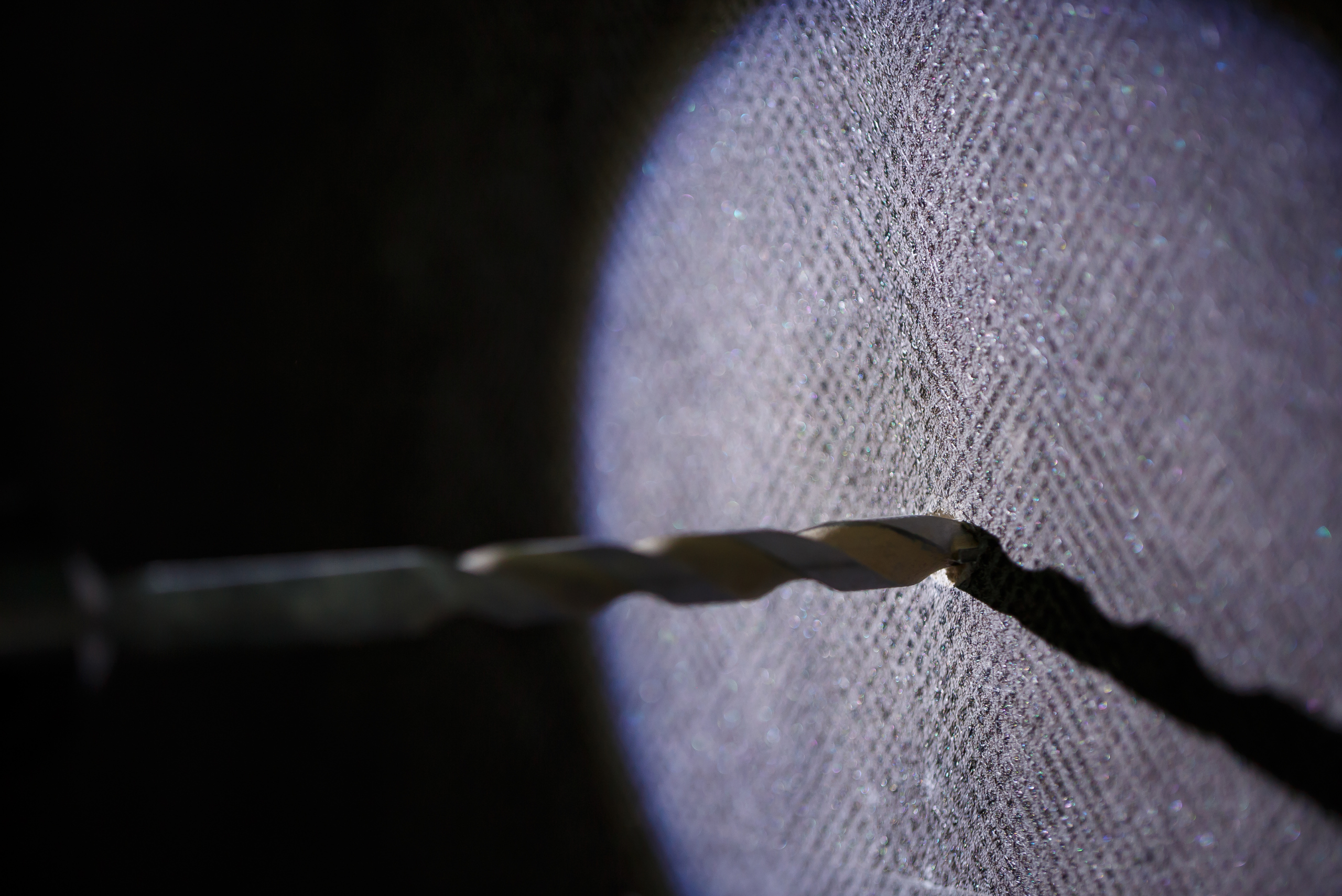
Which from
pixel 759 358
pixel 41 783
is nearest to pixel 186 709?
pixel 41 783

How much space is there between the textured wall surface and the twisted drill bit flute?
1.5 inches

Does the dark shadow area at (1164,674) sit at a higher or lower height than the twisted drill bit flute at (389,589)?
lower

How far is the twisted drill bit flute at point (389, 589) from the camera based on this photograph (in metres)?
0.08

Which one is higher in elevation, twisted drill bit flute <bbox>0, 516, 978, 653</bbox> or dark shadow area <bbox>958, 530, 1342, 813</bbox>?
twisted drill bit flute <bbox>0, 516, 978, 653</bbox>

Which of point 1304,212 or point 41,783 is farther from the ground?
point 1304,212

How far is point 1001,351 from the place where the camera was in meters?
→ 0.15

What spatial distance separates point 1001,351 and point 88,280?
28 cm

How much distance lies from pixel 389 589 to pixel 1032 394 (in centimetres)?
10

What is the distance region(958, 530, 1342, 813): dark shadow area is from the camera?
13cm

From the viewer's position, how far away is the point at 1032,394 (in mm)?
150

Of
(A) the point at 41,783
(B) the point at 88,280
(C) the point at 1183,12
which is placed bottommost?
(A) the point at 41,783

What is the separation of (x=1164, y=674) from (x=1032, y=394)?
0.04m

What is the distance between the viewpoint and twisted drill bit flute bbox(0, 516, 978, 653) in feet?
0.27

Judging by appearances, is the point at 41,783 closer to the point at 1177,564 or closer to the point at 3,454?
the point at 3,454
